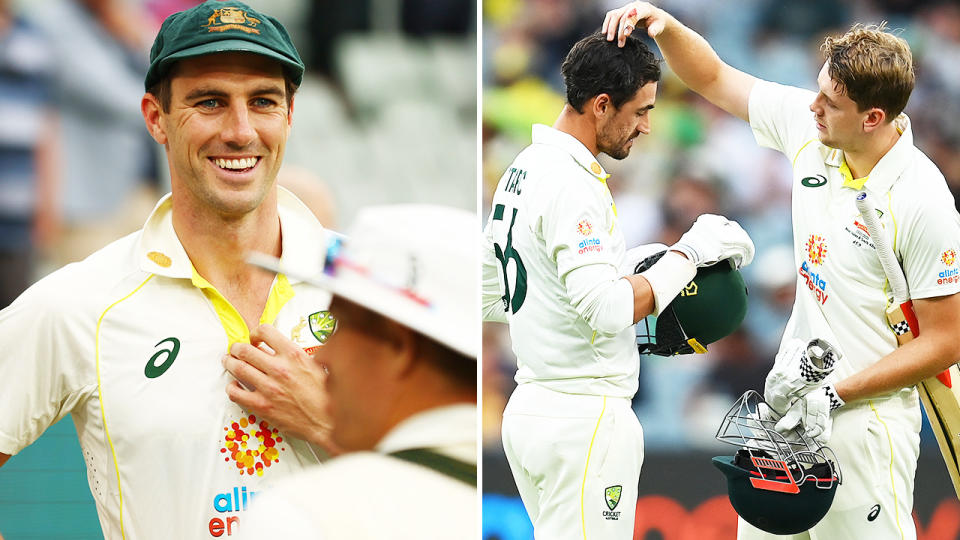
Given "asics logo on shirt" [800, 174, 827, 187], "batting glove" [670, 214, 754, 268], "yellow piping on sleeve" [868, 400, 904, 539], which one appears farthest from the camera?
"asics logo on shirt" [800, 174, 827, 187]

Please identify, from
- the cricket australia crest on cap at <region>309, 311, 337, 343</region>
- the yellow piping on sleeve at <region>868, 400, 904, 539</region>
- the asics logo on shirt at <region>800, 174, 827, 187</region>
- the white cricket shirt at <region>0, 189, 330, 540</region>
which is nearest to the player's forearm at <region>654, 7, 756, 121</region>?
the asics logo on shirt at <region>800, 174, 827, 187</region>

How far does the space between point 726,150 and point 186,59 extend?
313 cm

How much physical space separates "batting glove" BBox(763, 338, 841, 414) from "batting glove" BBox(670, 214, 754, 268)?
31 centimetres

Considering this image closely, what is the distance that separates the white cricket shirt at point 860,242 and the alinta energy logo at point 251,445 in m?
1.50

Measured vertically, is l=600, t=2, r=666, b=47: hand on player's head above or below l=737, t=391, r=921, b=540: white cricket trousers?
above

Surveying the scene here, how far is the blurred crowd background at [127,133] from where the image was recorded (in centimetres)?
302

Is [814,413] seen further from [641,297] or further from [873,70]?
[873,70]

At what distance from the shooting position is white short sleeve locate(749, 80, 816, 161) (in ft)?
10.6

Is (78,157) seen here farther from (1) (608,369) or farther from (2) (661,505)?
(2) (661,505)

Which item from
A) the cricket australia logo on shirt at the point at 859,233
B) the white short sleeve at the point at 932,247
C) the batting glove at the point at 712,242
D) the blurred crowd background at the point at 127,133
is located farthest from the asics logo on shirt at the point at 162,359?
the white short sleeve at the point at 932,247

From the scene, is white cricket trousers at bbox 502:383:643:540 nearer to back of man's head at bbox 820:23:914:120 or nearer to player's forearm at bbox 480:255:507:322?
player's forearm at bbox 480:255:507:322

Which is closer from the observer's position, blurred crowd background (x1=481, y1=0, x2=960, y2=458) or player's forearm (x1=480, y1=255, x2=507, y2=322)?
player's forearm (x1=480, y1=255, x2=507, y2=322)

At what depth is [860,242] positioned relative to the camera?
299 centimetres

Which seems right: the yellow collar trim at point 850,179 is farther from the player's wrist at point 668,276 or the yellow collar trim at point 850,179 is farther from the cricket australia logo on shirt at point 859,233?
the player's wrist at point 668,276
